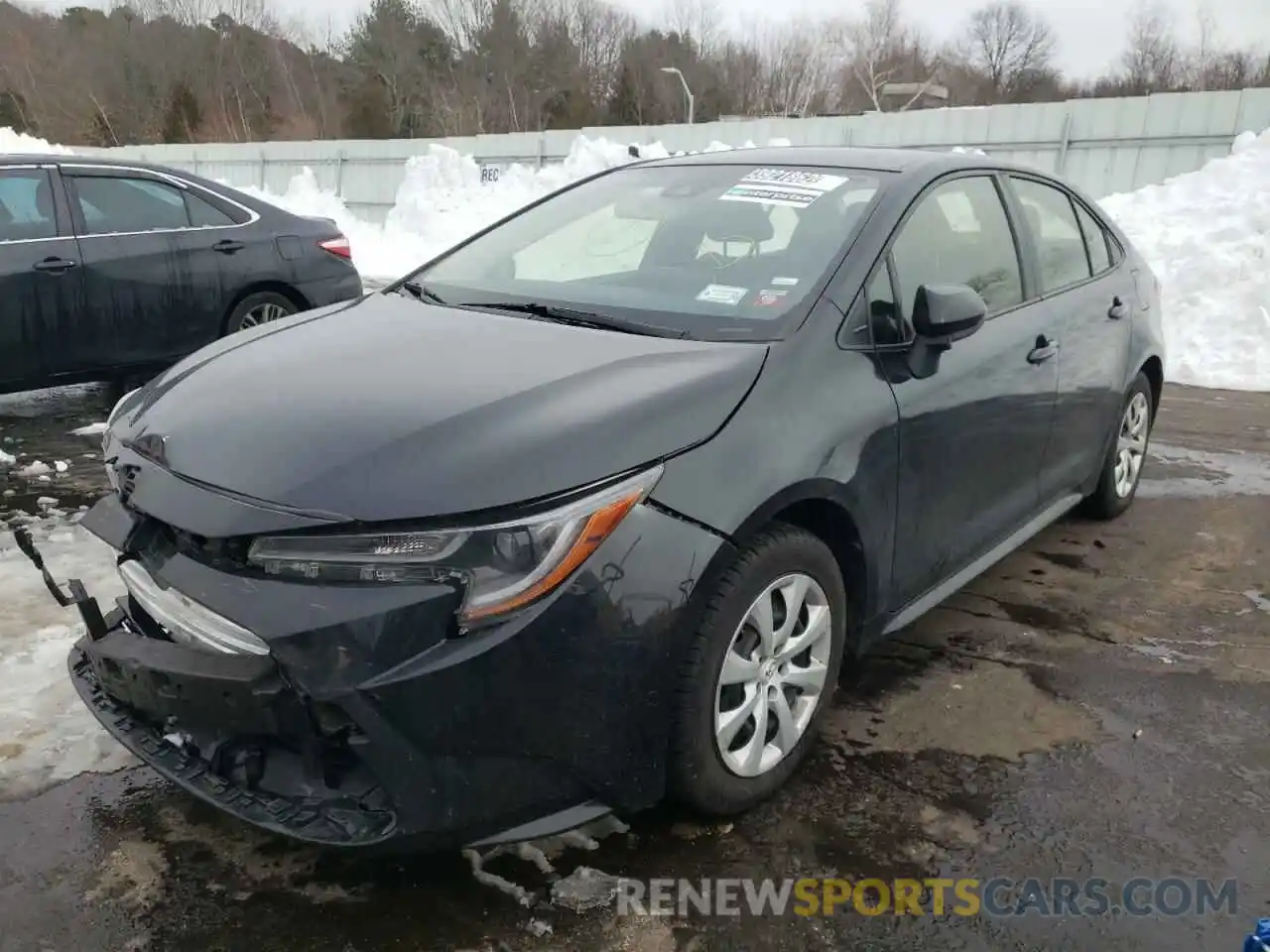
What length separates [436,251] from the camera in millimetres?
16359

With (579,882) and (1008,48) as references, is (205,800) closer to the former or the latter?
(579,882)

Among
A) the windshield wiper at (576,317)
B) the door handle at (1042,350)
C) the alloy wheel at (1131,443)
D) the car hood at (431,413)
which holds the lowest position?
the alloy wheel at (1131,443)

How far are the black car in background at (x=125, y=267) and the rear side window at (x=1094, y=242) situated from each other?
457cm

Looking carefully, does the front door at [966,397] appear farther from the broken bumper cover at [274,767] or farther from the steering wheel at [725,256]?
the broken bumper cover at [274,767]

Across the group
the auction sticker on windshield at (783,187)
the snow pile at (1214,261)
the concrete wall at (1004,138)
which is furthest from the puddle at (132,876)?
the snow pile at (1214,261)

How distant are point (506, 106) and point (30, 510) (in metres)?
49.6

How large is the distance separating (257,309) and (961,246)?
15.1 feet

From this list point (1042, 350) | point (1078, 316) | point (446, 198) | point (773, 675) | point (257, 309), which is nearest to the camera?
point (773, 675)

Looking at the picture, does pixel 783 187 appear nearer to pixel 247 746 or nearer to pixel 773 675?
pixel 773 675

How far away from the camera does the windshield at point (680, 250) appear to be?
2.77m

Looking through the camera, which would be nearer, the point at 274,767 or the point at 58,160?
the point at 274,767

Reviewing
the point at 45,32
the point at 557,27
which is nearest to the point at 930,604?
the point at 557,27

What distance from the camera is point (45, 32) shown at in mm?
55250

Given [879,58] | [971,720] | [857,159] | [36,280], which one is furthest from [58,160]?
[879,58]
